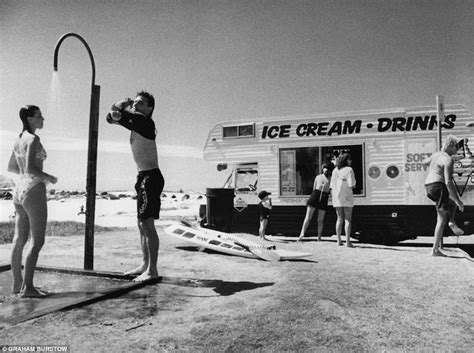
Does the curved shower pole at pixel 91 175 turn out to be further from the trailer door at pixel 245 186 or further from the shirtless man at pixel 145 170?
the trailer door at pixel 245 186

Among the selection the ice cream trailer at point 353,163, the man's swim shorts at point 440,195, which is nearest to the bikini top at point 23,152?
the man's swim shorts at point 440,195

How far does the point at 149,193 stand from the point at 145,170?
0.29 meters

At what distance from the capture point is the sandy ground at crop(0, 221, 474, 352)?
2.81m

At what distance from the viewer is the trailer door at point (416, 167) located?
9.32 metres

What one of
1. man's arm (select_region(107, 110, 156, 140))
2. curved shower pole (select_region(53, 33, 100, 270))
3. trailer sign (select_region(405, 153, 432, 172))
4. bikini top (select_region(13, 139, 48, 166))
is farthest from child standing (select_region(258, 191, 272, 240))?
bikini top (select_region(13, 139, 48, 166))

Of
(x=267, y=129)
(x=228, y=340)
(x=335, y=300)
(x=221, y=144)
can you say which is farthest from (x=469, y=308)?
(x=221, y=144)

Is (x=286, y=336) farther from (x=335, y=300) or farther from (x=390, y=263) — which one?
(x=390, y=263)

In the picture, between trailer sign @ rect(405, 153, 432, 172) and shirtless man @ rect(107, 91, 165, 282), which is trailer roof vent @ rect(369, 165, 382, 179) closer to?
trailer sign @ rect(405, 153, 432, 172)

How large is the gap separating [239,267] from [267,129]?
218 inches

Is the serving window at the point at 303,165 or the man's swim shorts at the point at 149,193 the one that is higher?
the serving window at the point at 303,165

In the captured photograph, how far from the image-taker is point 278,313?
3.41 m

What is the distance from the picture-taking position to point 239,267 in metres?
5.98

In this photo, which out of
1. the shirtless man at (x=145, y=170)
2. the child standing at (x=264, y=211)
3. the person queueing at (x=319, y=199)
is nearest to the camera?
the shirtless man at (x=145, y=170)

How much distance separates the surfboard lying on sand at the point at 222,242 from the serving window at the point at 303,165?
3.37m
